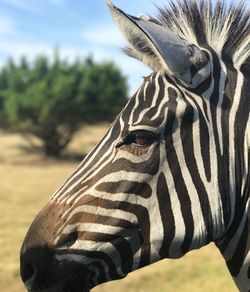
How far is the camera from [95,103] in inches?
1298

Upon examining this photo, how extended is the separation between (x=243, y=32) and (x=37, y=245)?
1.50 m

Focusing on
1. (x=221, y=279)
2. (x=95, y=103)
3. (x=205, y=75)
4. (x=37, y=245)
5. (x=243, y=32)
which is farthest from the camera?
(x=95, y=103)

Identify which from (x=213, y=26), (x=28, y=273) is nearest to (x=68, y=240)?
(x=28, y=273)

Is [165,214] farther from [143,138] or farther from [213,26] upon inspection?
[213,26]

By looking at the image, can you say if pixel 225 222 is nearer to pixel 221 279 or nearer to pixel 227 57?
pixel 227 57

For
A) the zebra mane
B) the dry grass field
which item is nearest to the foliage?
the dry grass field

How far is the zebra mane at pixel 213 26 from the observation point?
2.23 meters

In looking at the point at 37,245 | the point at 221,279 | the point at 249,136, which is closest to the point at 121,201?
the point at 37,245

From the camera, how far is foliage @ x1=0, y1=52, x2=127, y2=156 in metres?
31.7

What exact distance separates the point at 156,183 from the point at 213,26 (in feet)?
3.00

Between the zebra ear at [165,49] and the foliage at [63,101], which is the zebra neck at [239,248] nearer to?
the zebra ear at [165,49]

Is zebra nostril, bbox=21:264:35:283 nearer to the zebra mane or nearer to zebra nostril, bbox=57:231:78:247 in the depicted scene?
zebra nostril, bbox=57:231:78:247

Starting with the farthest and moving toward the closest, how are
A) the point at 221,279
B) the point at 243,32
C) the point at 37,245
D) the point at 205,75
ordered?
the point at 221,279
the point at 243,32
the point at 205,75
the point at 37,245

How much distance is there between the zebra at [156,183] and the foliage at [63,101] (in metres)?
29.6
